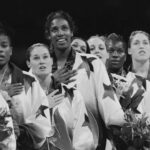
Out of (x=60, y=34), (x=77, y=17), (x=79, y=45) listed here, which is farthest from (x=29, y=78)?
(x=77, y=17)

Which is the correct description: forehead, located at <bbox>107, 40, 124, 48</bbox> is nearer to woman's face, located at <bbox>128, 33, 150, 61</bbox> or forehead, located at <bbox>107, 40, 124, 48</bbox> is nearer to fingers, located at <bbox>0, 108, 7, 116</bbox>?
woman's face, located at <bbox>128, 33, 150, 61</bbox>

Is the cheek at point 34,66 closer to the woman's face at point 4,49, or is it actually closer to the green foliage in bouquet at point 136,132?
the woman's face at point 4,49

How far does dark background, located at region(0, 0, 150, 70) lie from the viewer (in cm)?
962

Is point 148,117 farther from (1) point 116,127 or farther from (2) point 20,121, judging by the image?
(2) point 20,121

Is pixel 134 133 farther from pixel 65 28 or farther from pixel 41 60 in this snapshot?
pixel 65 28

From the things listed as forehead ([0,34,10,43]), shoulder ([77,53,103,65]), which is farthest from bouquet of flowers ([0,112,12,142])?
shoulder ([77,53,103,65])

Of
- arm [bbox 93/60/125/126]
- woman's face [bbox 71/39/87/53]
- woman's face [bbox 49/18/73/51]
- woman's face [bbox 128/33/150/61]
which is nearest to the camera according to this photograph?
arm [bbox 93/60/125/126]

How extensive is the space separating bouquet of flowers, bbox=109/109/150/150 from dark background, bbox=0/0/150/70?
10.2ft

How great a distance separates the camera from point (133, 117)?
257 inches

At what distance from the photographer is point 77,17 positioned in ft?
32.8

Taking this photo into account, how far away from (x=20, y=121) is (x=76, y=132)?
0.46m

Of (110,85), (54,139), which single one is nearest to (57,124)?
(54,139)

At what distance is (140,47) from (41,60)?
3.60 feet

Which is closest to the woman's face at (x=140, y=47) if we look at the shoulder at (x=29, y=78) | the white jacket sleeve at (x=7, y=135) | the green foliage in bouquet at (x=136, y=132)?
the green foliage in bouquet at (x=136, y=132)
